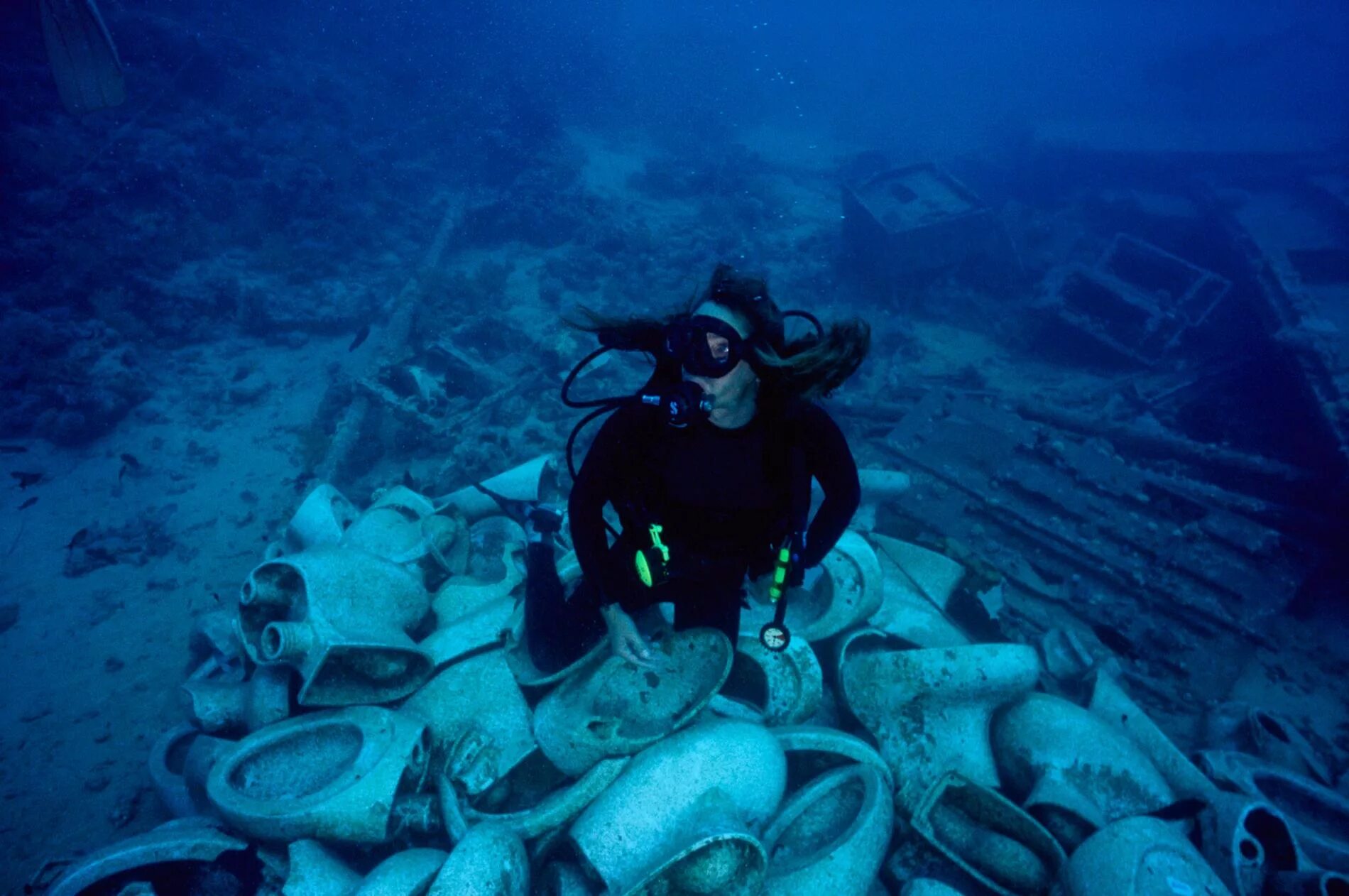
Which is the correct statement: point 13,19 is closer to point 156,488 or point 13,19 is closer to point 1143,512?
point 156,488

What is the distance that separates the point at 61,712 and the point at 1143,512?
1115 cm

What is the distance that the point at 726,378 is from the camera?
2248 millimetres

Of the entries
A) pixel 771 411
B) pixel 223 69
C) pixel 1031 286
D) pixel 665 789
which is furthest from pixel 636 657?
pixel 223 69

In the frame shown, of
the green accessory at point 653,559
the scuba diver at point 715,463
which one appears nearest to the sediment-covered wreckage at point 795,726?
the scuba diver at point 715,463

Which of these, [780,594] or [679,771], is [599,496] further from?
[679,771]

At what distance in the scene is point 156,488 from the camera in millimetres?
7301

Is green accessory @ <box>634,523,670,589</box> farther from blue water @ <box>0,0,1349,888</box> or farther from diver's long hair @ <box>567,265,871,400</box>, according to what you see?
blue water @ <box>0,0,1349,888</box>

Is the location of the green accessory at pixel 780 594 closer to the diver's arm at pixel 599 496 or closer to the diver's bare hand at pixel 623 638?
the diver's bare hand at pixel 623 638

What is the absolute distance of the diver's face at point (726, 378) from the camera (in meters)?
2.22

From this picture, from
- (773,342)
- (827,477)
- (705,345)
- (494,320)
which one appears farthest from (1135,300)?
(705,345)

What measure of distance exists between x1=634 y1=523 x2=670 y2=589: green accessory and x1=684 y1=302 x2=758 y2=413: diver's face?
0.65 m

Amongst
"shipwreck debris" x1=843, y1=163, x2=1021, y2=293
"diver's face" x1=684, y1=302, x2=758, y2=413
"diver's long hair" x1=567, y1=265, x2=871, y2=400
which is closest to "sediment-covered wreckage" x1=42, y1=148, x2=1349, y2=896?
"diver's face" x1=684, y1=302, x2=758, y2=413

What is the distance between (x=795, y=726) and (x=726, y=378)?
7.30 feet

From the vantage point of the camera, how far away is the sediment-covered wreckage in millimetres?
2639
